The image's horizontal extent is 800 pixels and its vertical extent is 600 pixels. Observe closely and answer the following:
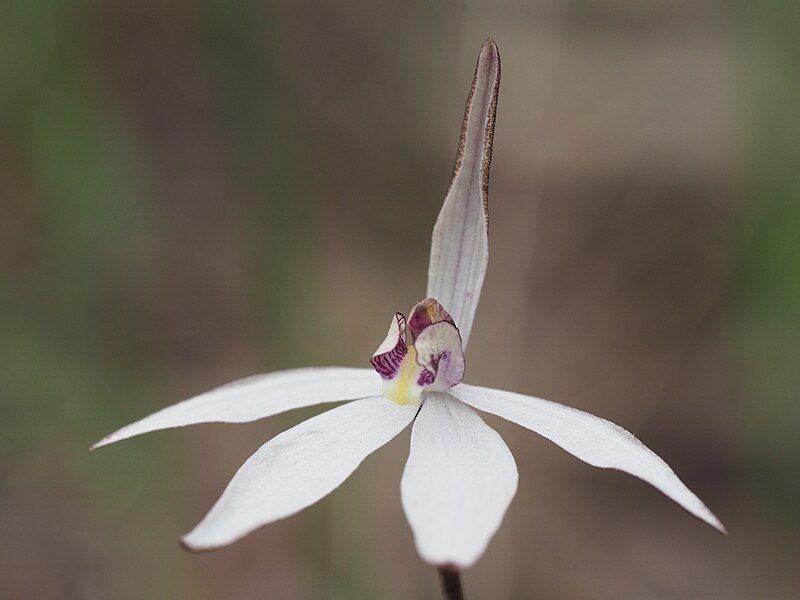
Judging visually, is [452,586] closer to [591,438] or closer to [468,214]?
[591,438]

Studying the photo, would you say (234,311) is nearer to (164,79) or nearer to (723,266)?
(164,79)

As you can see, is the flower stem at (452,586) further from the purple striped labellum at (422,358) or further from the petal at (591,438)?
the purple striped labellum at (422,358)

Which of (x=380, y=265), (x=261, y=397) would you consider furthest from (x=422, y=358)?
(x=380, y=265)

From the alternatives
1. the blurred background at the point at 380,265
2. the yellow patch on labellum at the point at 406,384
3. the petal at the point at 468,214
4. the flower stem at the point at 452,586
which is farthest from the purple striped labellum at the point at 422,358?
the blurred background at the point at 380,265

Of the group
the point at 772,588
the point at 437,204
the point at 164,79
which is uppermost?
the point at 164,79

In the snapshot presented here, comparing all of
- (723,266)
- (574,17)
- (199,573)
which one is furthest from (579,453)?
(574,17)

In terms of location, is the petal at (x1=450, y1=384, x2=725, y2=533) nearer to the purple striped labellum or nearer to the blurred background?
the purple striped labellum
